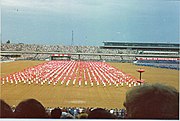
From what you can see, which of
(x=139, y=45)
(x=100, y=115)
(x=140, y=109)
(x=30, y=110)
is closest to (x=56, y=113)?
(x=30, y=110)

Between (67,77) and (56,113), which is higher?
(56,113)

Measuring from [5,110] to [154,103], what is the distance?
91 centimetres

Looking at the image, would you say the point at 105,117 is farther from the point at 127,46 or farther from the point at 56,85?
the point at 56,85

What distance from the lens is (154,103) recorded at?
1830 millimetres

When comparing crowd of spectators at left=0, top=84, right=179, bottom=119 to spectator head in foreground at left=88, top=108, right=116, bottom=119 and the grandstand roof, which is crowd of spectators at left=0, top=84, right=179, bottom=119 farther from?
the grandstand roof

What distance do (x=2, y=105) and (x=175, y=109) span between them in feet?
3.50

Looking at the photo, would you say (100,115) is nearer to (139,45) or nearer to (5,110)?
(5,110)

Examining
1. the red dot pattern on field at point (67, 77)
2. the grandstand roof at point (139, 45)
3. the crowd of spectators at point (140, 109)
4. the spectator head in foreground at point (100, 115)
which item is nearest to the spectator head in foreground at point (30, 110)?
the crowd of spectators at point (140, 109)

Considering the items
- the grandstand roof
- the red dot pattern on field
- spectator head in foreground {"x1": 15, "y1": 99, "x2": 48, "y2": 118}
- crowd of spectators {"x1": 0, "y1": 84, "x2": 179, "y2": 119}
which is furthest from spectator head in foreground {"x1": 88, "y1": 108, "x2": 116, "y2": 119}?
the red dot pattern on field

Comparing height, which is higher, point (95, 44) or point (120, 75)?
point (95, 44)

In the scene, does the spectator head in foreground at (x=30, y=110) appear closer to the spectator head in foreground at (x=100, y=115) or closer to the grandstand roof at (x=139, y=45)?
the spectator head in foreground at (x=100, y=115)

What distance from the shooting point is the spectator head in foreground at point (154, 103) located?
1759mm

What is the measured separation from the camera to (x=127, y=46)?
240 cm

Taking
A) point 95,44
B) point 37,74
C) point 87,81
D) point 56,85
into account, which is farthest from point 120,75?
point 95,44
